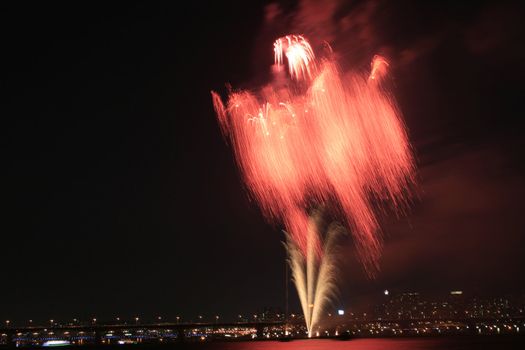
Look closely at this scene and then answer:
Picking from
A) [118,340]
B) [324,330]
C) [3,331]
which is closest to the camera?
[3,331]

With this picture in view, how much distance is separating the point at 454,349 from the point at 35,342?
131m

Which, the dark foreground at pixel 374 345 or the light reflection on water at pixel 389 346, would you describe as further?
the dark foreground at pixel 374 345

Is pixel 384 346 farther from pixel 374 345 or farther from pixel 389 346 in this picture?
pixel 374 345

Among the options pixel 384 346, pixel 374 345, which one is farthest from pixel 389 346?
pixel 374 345

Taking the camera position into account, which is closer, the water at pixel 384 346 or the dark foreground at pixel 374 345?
the water at pixel 384 346

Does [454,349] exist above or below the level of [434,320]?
below

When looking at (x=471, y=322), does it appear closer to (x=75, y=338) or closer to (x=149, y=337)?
(x=149, y=337)

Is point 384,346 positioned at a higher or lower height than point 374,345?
lower

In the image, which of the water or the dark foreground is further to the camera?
the dark foreground

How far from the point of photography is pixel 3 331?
136m

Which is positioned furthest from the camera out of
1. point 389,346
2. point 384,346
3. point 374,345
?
point 374,345

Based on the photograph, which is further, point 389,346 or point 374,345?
point 374,345

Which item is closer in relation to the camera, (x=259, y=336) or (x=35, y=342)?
(x=259, y=336)

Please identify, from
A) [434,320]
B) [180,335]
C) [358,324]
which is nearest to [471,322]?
[434,320]
